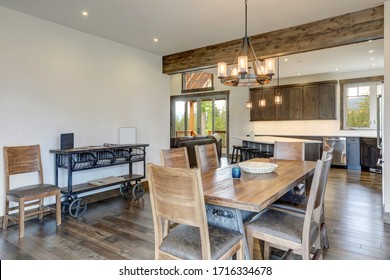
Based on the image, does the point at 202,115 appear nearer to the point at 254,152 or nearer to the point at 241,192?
the point at 254,152

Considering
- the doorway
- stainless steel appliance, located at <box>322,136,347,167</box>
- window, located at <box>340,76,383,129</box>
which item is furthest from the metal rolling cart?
window, located at <box>340,76,383,129</box>

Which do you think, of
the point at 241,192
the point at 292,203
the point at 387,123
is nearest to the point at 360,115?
the point at 387,123

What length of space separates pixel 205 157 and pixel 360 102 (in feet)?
20.6

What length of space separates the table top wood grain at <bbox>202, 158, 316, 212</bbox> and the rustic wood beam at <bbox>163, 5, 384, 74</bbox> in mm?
2123

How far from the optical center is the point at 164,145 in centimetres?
573

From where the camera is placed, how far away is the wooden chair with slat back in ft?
9.50

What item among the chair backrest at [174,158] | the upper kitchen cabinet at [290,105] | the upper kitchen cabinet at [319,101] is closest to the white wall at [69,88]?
the chair backrest at [174,158]

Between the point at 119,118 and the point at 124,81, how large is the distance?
0.72 metres

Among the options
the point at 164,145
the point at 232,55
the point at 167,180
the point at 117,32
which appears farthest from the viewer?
the point at 164,145

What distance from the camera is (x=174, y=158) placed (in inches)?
111

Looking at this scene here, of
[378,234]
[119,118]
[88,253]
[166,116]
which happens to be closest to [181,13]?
[119,118]

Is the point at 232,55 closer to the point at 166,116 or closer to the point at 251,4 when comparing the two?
the point at 251,4

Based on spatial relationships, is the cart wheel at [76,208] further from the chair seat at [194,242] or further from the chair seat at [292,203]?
the chair seat at [292,203]

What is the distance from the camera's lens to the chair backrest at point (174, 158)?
2672 mm
